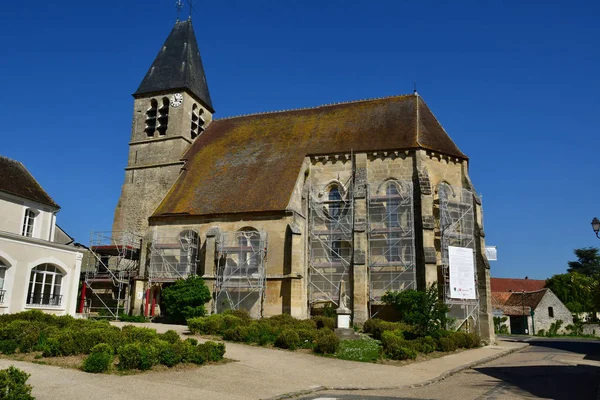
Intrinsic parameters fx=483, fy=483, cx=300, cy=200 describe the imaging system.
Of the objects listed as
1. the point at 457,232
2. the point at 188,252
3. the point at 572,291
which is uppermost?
the point at 457,232

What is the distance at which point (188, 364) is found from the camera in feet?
37.6

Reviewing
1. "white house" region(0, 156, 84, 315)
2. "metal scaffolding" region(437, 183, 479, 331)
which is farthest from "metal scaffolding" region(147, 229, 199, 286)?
"metal scaffolding" region(437, 183, 479, 331)

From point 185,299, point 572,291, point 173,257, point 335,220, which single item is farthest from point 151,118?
point 572,291

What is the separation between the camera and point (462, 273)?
22938 mm

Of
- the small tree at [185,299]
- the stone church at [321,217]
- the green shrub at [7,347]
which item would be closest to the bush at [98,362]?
the green shrub at [7,347]

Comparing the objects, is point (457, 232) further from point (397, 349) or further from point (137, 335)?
point (137, 335)

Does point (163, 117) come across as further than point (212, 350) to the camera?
Yes

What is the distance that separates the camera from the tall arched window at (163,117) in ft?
106

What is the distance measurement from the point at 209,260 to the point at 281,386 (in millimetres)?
15049

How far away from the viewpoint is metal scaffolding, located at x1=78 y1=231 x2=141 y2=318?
1063 inches

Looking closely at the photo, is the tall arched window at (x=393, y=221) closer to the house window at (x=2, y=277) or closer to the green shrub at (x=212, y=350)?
the green shrub at (x=212, y=350)

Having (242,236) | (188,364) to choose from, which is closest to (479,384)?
(188,364)

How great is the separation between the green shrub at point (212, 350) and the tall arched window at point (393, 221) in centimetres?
1343

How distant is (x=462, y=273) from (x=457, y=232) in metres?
2.56
